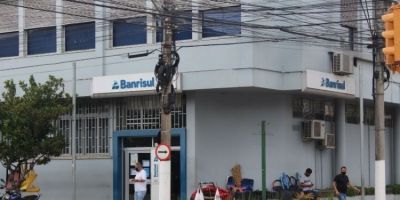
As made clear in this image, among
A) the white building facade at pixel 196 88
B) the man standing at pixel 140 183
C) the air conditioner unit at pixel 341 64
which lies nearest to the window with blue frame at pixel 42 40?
the white building facade at pixel 196 88

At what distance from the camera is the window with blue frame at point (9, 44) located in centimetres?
2691

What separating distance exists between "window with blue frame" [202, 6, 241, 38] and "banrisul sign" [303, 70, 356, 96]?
2608 mm

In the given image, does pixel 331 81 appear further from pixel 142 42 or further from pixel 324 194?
pixel 142 42

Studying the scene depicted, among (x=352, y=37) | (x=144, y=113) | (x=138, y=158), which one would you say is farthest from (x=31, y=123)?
(x=352, y=37)

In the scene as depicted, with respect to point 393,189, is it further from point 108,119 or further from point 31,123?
Result: point 31,123

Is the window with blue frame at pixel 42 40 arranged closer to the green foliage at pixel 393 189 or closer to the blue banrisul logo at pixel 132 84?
the blue banrisul logo at pixel 132 84

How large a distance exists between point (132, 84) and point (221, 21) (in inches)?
135

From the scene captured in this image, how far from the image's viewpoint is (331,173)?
25.9 m

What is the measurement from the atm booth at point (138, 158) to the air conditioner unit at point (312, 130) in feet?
14.6

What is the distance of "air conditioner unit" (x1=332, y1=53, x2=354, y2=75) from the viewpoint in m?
23.8

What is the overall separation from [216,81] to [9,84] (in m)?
6.33

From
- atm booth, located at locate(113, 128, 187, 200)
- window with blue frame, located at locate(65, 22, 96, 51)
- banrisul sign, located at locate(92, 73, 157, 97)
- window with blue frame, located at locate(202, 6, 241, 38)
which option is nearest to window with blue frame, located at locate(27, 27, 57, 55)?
window with blue frame, located at locate(65, 22, 96, 51)

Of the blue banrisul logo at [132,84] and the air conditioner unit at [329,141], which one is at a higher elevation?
the blue banrisul logo at [132,84]

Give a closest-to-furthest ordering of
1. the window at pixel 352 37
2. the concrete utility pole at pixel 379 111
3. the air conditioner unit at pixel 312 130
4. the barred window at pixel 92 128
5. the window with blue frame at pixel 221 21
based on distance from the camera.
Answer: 1. the concrete utility pole at pixel 379 111
2. the window with blue frame at pixel 221 21
3. the air conditioner unit at pixel 312 130
4. the barred window at pixel 92 128
5. the window at pixel 352 37
